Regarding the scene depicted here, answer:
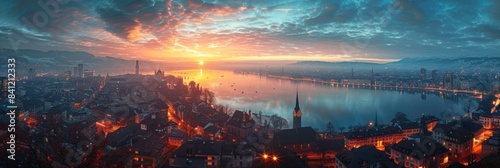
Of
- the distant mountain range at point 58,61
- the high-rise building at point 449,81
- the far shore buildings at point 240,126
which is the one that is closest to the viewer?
the far shore buildings at point 240,126

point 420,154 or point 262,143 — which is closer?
point 420,154

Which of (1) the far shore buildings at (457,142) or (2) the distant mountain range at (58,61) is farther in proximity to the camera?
(2) the distant mountain range at (58,61)

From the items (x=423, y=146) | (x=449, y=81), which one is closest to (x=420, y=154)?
(x=423, y=146)

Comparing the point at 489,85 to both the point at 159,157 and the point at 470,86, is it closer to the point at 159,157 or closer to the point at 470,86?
the point at 470,86

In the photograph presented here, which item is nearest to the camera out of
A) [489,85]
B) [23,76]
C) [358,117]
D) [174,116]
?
[174,116]

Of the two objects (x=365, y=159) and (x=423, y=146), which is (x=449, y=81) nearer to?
(x=423, y=146)

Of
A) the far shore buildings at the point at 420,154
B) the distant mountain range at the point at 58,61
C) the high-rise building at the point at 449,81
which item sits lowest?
the far shore buildings at the point at 420,154

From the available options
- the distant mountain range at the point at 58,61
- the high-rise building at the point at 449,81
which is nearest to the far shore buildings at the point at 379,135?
the high-rise building at the point at 449,81

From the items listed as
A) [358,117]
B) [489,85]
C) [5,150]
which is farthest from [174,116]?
[489,85]

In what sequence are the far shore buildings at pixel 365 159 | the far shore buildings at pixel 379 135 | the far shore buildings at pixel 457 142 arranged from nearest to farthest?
the far shore buildings at pixel 365 159 → the far shore buildings at pixel 457 142 → the far shore buildings at pixel 379 135

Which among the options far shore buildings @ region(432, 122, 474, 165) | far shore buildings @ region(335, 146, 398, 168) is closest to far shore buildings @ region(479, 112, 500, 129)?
far shore buildings @ region(432, 122, 474, 165)

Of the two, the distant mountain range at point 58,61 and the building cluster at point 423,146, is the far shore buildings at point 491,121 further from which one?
Result: the distant mountain range at point 58,61
